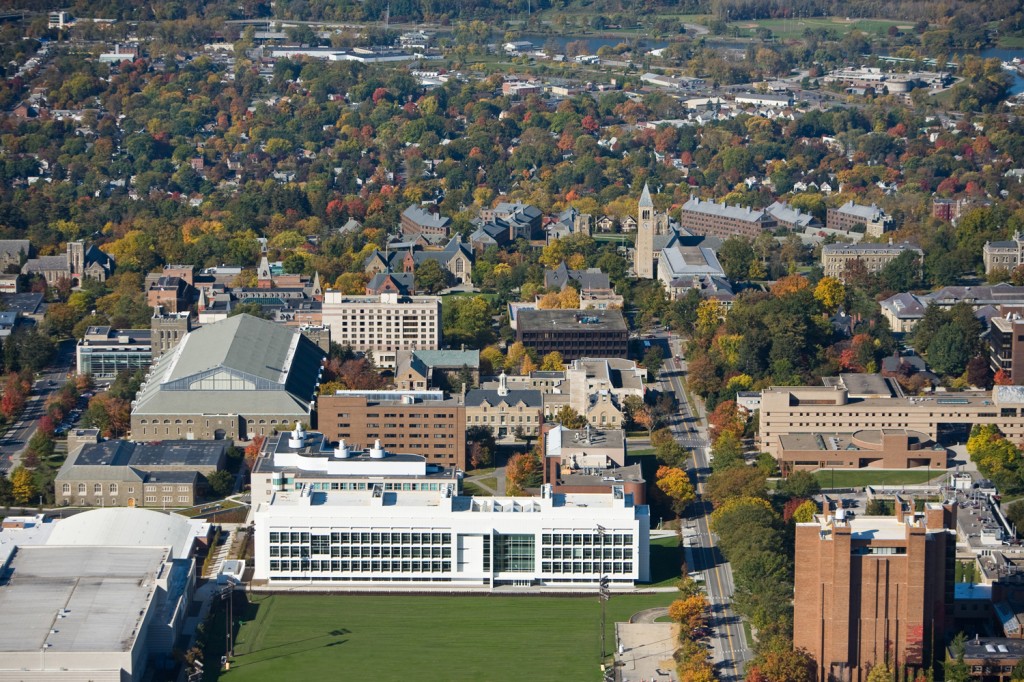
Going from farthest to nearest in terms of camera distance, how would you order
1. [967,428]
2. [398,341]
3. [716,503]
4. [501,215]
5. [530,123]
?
[530,123] < [501,215] < [398,341] < [967,428] < [716,503]

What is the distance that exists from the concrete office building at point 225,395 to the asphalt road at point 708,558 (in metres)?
11.9

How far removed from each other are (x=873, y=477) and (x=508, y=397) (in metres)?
11.5

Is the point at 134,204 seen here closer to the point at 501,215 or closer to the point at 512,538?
the point at 501,215

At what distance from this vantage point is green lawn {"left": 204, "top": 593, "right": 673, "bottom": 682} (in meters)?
51.5

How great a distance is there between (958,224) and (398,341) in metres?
31.0

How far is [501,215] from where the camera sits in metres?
103

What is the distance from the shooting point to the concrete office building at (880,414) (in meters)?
68.7

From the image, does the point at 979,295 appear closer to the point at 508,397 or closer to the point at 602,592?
the point at 508,397

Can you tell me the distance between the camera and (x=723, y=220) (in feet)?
333

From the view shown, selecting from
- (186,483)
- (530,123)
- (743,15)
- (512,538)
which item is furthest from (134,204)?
(743,15)

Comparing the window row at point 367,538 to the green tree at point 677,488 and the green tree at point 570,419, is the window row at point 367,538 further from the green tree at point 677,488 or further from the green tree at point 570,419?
the green tree at point 570,419

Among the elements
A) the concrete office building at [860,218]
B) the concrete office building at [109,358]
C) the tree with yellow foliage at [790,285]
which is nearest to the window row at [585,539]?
the concrete office building at [109,358]

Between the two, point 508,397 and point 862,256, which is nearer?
point 508,397

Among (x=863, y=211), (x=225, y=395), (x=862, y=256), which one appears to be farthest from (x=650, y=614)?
(x=863, y=211)
